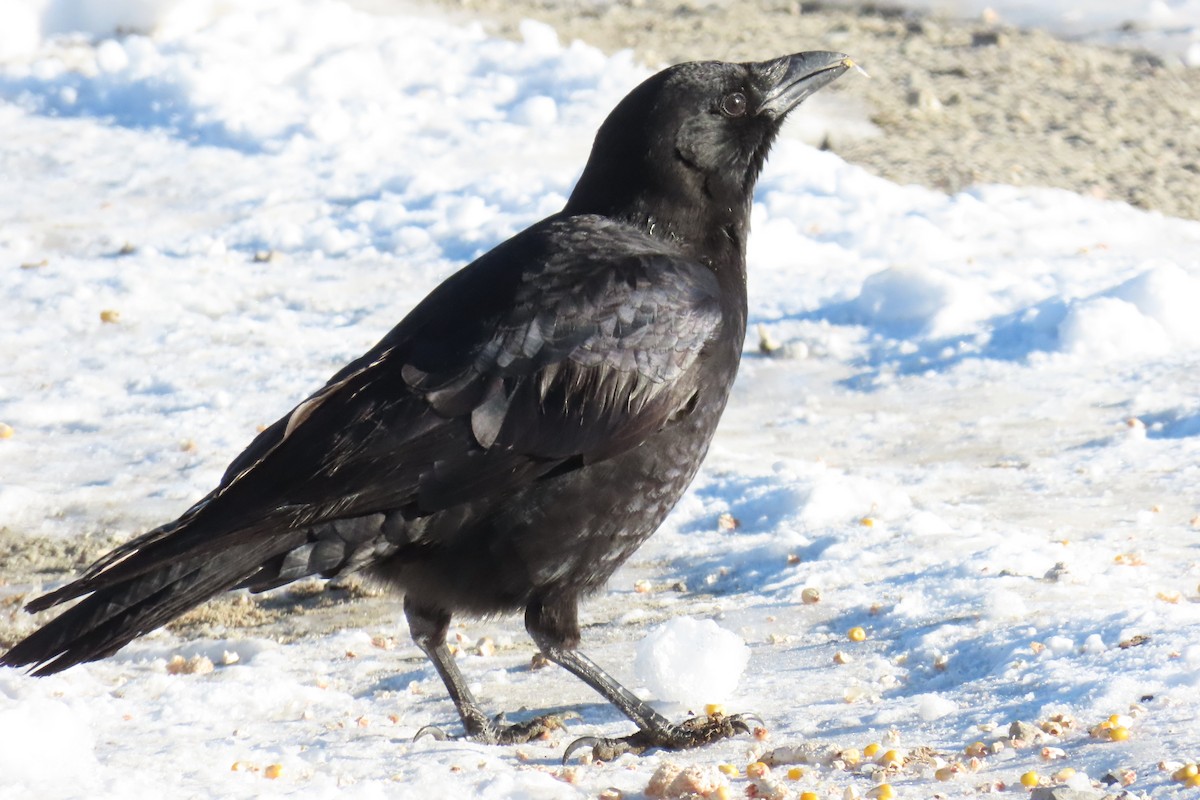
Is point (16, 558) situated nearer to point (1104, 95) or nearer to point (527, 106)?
point (527, 106)

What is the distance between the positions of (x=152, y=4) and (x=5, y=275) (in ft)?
13.4

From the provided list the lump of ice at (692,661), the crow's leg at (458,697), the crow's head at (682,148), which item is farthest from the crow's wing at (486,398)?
the lump of ice at (692,661)

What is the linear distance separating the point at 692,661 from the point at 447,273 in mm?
4324

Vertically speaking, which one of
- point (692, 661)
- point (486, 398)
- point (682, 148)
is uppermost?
point (682, 148)

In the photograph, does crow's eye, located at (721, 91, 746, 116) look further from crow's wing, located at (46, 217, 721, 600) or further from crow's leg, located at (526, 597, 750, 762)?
crow's leg, located at (526, 597, 750, 762)

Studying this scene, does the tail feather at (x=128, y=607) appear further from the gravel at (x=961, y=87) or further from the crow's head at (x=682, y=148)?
the gravel at (x=961, y=87)

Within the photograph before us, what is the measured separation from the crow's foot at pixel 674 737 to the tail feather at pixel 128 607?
3.07 ft

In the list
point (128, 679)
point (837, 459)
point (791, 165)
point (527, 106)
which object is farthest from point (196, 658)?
point (527, 106)

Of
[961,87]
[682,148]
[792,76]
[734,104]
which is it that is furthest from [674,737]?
[961,87]

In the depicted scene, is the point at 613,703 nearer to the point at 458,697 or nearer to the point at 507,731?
the point at 507,731

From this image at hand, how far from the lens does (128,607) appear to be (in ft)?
12.7

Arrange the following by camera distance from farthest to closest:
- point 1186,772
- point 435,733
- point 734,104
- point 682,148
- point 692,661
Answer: point 734,104
point 682,148
point 692,661
point 435,733
point 1186,772

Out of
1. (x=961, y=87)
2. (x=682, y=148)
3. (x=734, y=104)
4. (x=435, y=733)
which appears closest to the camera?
(x=435, y=733)

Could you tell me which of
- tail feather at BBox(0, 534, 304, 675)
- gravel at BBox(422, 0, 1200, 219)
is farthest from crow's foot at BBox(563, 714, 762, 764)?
gravel at BBox(422, 0, 1200, 219)
